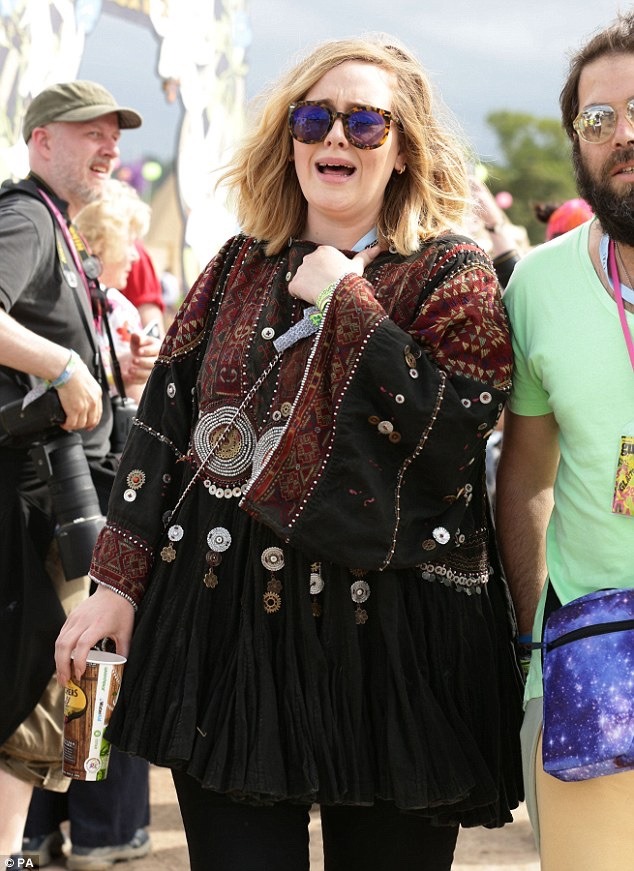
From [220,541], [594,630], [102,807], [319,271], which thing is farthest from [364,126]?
[102,807]

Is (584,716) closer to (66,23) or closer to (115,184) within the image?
(115,184)

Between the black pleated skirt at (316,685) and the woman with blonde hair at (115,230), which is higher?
the woman with blonde hair at (115,230)

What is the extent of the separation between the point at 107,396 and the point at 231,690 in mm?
1778

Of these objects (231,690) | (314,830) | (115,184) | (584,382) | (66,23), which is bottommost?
(314,830)

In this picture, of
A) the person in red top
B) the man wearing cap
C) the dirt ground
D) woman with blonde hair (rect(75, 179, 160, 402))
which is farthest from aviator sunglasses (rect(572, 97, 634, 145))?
the person in red top

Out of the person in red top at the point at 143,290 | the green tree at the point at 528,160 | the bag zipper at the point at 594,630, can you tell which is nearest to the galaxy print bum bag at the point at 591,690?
the bag zipper at the point at 594,630

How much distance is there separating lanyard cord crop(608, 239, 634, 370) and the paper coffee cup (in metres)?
1.12

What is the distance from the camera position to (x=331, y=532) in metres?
2.17

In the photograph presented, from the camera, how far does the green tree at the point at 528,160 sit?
5316 cm

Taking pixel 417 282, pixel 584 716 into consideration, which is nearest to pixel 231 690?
pixel 584 716

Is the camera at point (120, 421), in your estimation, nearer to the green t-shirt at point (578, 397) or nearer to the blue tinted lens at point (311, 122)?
the blue tinted lens at point (311, 122)

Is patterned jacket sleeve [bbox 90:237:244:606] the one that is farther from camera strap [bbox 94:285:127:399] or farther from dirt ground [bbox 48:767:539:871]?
dirt ground [bbox 48:767:539:871]

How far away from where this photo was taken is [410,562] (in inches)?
88.0

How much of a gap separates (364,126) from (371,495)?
2.51ft
